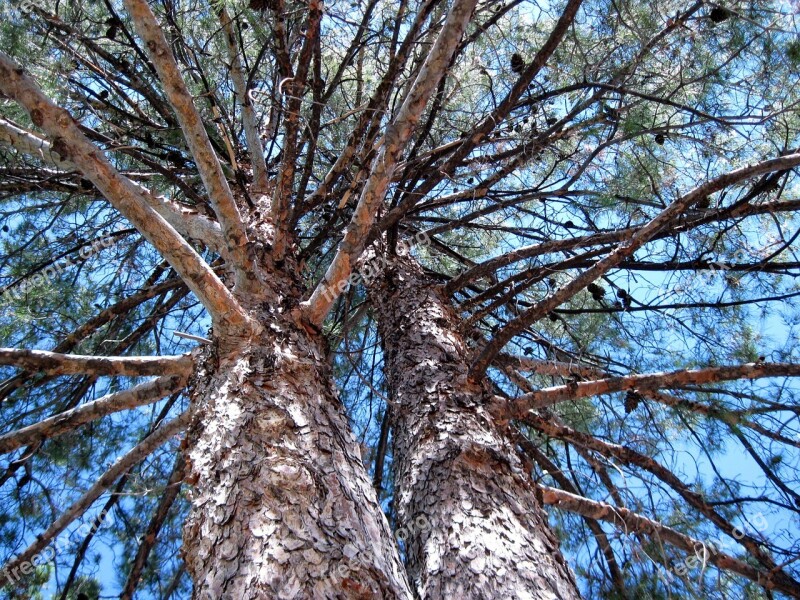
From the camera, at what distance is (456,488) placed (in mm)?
1838

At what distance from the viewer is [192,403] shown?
190 cm

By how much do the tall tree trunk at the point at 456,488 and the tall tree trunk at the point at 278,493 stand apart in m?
0.25

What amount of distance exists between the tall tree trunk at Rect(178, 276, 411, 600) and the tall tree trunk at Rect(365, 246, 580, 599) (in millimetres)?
250

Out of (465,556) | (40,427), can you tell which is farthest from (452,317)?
(40,427)

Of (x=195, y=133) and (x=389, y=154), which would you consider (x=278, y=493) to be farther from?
(x=195, y=133)

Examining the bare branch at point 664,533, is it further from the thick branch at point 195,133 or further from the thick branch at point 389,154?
the thick branch at point 195,133

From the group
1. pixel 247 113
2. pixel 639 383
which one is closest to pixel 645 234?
pixel 639 383

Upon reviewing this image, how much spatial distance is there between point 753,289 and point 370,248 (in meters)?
1.99

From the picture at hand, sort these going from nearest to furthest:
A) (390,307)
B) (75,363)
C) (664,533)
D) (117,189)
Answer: (117,189)
(75,363)
(664,533)
(390,307)

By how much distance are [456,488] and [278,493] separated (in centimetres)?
59

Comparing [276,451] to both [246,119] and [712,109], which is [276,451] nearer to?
[246,119]

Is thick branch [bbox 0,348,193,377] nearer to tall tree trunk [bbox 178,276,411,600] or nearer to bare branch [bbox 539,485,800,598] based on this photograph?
tall tree trunk [bbox 178,276,411,600]

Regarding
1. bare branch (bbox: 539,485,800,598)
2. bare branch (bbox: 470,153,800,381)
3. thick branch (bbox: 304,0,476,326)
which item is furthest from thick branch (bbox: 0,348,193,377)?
bare branch (bbox: 539,485,800,598)

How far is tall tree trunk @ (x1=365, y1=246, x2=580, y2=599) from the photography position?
158cm
